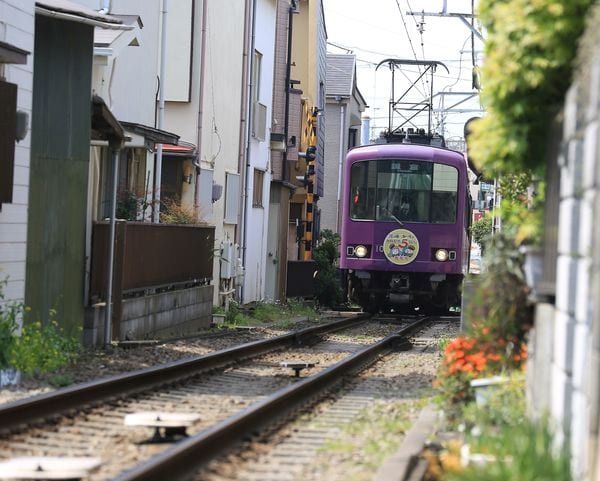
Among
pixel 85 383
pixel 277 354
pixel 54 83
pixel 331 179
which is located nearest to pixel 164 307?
pixel 277 354

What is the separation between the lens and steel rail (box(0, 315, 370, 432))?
27.6 feet

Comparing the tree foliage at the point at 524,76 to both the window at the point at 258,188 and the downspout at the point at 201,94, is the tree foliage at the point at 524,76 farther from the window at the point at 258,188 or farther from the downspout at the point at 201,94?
the window at the point at 258,188

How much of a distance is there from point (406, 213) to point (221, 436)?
647 inches

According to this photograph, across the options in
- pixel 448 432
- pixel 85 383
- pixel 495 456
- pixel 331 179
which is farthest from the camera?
pixel 331 179

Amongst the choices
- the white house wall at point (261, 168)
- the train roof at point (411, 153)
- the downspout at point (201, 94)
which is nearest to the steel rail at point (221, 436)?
the downspout at point (201, 94)

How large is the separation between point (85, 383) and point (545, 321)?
16.6 ft

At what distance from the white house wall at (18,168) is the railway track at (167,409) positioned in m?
1.97

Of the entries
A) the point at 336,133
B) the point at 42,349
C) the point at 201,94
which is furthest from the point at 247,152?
the point at 336,133

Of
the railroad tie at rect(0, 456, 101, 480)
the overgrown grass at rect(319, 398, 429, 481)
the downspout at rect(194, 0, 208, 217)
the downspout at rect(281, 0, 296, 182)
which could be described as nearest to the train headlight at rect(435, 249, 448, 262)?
the downspout at rect(194, 0, 208, 217)

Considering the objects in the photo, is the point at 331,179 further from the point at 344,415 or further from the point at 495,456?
the point at 495,456

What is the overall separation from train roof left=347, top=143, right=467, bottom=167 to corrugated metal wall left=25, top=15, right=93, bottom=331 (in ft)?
33.7

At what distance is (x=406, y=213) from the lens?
77.9 ft

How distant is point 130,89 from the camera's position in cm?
2039

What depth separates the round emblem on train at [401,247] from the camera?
23.7 m
